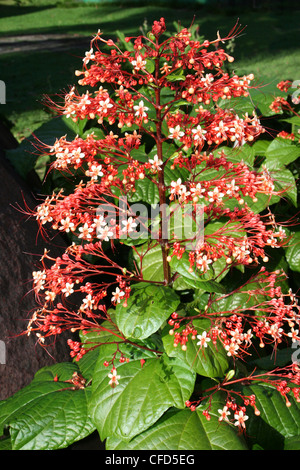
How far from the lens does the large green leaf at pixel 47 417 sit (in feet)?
6.24

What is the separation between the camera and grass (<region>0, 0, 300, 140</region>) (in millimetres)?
7310

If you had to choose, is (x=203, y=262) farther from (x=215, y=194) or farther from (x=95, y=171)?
(x=95, y=171)

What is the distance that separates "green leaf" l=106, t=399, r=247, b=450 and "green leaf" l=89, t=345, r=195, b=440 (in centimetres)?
9

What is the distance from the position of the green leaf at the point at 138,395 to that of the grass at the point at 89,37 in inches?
119

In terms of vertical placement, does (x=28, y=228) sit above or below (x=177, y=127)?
below

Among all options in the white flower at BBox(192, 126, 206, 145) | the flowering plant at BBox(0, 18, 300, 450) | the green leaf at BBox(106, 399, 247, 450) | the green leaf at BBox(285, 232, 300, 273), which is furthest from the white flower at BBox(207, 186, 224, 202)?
the green leaf at BBox(285, 232, 300, 273)

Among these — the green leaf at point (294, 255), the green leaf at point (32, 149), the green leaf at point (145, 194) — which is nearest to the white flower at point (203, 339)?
the green leaf at point (145, 194)

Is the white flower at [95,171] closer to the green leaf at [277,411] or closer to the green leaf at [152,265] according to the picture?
the green leaf at [152,265]

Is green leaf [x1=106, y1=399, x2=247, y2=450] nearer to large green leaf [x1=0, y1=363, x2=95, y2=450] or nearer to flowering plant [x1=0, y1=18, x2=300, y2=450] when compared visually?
flowering plant [x1=0, y1=18, x2=300, y2=450]

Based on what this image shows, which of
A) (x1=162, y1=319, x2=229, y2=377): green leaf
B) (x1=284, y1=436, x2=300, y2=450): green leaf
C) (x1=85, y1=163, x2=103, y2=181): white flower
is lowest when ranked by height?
(x1=284, y1=436, x2=300, y2=450): green leaf

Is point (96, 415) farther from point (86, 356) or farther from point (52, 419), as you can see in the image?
point (86, 356)

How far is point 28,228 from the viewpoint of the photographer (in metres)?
2.65
